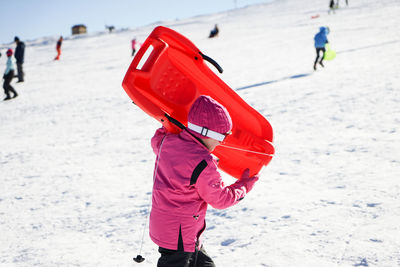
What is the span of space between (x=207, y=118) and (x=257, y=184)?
9.83 feet

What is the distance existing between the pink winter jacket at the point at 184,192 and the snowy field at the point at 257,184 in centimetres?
121

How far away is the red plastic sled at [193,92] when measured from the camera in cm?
259

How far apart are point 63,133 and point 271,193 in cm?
571

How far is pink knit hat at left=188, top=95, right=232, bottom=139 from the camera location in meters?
1.95

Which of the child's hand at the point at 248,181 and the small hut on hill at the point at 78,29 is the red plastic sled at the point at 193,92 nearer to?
the child's hand at the point at 248,181

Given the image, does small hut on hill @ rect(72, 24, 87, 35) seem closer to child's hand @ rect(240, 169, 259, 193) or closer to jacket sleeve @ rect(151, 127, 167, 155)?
jacket sleeve @ rect(151, 127, 167, 155)

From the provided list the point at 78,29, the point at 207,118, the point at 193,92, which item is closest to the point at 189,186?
the point at 207,118

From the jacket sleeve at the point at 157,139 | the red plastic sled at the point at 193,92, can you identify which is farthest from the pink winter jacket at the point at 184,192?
the red plastic sled at the point at 193,92

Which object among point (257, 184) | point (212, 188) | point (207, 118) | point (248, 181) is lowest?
point (257, 184)

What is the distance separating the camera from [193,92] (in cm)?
277

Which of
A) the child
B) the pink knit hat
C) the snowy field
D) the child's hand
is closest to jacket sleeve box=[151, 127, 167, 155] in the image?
the child

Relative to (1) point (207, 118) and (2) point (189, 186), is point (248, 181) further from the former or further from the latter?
(1) point (207, 118)

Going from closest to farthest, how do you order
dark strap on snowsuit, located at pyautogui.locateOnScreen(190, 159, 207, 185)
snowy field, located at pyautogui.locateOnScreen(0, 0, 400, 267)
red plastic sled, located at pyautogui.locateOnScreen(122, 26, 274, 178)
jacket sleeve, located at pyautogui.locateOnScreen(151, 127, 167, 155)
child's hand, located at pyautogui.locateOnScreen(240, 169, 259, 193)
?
dark strap on snowsuit, located at pyautogui.locateOnScreen(190, 159, 207, 185), child's hand, located at pyautogui.locateOnScreen(240, 169, 259, 193), jacket sleeve, located at pyautogui.locateOnScreen(151, 127, 167, 155), red plastic sled, located at pyautogui.locateOnScreen(122, 26, 274, 178), snowy field, located at pyautogui.locateOnScreen(0, 0, 400, 267)

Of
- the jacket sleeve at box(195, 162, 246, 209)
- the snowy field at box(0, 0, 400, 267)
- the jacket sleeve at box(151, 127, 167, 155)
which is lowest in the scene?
the snowy field at box(0, 0, 400, 267)
